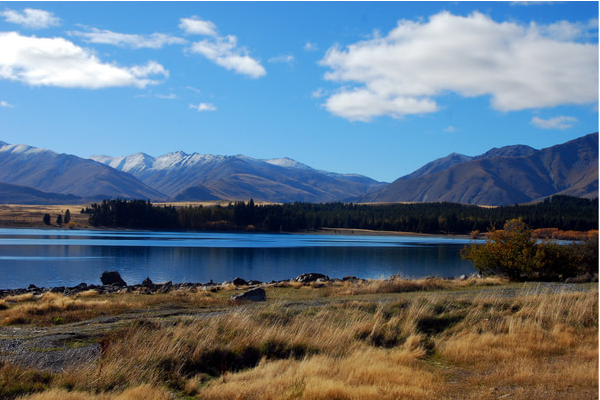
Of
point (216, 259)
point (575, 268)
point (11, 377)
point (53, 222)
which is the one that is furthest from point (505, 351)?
point (53, 222)

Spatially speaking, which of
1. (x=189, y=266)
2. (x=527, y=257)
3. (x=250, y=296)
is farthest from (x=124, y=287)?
(x=527, y=257)

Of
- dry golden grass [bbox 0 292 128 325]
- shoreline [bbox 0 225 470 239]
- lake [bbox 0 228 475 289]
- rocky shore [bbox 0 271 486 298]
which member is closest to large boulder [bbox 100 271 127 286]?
rocky shore [bbox 0 271 486 298]

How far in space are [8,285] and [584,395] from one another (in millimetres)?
35770

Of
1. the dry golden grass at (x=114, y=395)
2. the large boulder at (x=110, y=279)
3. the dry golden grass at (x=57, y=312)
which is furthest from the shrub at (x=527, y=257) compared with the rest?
the dry golden grass at (x=114, y=395)

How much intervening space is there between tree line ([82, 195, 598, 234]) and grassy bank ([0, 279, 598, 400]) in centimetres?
12619

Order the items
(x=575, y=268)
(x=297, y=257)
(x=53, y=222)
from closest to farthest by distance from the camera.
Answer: (x=575, y=268)
(x=297, y=257)
(x=53, y=222)

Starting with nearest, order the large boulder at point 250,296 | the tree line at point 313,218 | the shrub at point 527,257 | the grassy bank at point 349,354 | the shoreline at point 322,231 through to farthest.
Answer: the grassy bank at point 349,354
the large boulder at point 250,296
the shrub at point 527,257
the shoreline at point 322,231
the tree line at point 313,218

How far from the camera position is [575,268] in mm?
28094

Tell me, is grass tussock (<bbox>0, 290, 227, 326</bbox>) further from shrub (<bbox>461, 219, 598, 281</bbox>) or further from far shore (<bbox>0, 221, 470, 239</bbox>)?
far shore (<bbox>0, 221, 470, 239</bbox>)

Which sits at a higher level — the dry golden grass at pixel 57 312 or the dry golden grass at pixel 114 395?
the dry golden grass at pixel 114 395

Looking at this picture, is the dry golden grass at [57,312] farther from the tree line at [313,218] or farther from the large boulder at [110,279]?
the tree line at [313,218]

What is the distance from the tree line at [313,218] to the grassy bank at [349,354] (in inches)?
4968

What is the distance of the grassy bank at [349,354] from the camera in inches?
336

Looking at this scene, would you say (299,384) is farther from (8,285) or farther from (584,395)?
(8,285)
